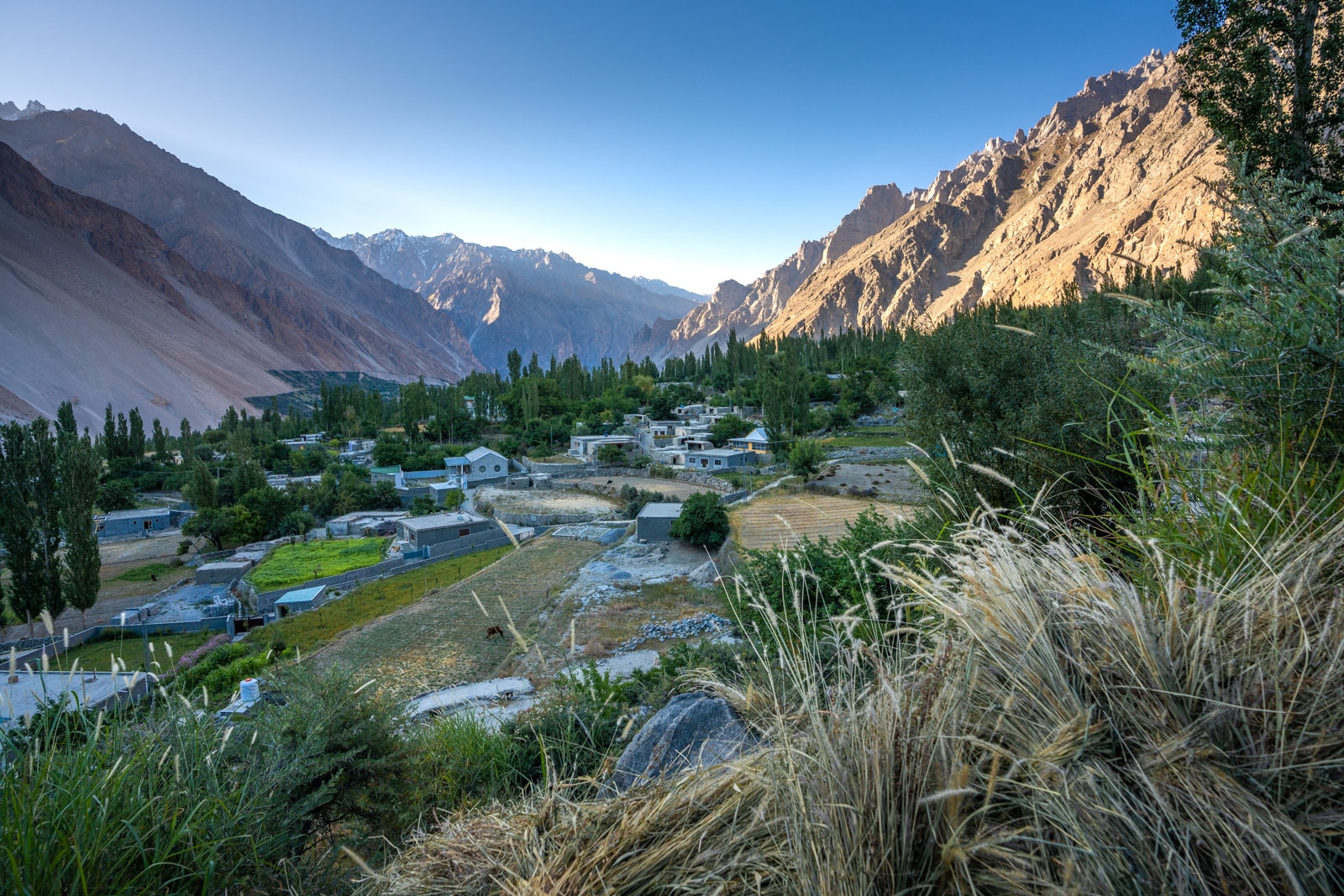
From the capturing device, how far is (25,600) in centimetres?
1994

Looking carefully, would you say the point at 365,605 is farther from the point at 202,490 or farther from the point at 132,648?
the point at 202,490

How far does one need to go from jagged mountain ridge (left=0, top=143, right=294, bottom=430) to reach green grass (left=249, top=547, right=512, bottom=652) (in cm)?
7650

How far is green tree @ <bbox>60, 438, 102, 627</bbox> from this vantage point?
20562 millimetres

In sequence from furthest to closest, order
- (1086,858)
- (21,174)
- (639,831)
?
(21,174) → (639,831) → (1086,858)

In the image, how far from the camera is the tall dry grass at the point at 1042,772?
1036 millimetres

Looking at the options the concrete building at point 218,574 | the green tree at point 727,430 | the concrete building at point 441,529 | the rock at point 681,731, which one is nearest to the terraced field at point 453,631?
the concrete building at point 441,529

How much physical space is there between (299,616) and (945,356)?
1963cm

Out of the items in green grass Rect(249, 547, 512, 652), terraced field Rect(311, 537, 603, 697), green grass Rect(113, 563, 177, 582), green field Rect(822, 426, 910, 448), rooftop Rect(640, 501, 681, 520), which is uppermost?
green field Rect(822, 426, 910, 448)

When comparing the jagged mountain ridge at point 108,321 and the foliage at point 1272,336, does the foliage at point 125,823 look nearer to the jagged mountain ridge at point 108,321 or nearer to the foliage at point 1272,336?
the foliage at point 1272,336

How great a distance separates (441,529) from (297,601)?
7.25 meters

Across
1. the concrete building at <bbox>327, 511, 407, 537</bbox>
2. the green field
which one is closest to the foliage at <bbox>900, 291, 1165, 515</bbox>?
the green field

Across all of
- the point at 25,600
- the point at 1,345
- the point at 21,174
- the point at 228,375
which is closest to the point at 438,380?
the point at 228,375

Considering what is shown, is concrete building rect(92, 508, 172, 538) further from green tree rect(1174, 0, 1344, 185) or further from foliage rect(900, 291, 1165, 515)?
green tree rect(1174, 0, 1344, 185)

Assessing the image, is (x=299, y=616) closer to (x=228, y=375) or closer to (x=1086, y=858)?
(x=1086, y=858)
